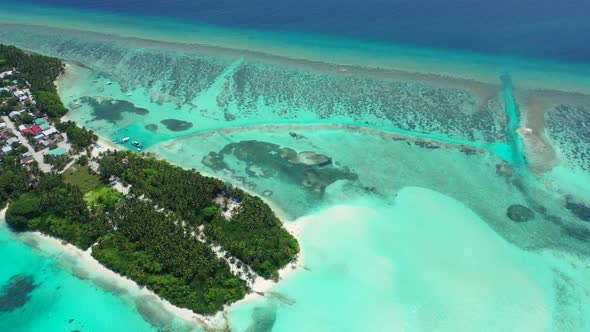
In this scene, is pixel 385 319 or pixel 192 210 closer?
pixel 385 319

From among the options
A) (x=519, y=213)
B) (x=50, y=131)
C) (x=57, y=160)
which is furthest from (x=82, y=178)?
(x=519, y=213)

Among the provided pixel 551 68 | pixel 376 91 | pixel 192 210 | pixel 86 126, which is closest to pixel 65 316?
pixel 192 210

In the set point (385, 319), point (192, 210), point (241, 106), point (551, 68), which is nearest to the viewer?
point (385, 319)

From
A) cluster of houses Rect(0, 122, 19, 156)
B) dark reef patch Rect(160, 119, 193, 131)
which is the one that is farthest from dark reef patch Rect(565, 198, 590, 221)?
cluster of houses Rect(0, 122, 19, 156)

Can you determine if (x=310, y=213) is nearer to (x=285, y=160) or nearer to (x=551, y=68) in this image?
(x=285, y=160)

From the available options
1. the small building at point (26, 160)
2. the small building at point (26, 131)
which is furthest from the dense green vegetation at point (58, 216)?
the small building at point (26, 131)

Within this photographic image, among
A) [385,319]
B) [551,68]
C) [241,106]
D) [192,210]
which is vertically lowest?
[385,319]

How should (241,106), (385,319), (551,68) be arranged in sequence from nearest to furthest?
(385,319)
(241,106)
(551,68)

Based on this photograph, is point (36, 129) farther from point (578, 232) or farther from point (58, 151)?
point (578, 232)
